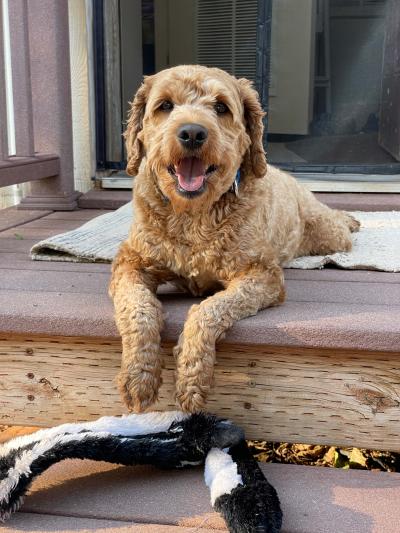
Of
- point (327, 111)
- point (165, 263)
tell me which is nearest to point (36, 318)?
point (165, 263)

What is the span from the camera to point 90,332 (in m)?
2.03

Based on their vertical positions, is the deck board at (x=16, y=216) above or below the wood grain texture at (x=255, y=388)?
above

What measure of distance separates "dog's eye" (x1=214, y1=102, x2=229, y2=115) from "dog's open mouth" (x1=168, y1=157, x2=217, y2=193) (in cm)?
24

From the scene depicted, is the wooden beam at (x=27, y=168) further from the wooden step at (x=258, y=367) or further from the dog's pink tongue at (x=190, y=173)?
the dog's pink tongue at (x=190, y=173)

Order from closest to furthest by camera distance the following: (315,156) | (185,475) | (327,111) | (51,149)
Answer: (185,475) < (51,149) < (315,156) < (327,111)

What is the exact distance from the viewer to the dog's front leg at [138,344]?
72.1 inches

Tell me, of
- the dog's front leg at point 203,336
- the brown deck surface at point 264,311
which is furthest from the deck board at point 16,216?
the dog's front leg at point 203,336

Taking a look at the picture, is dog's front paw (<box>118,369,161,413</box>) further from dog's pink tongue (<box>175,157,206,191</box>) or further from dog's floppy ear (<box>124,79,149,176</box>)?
dog's floppy ear (<box>124,79,149,176</box>)

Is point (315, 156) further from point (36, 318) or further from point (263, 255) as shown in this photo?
point (36, 318)

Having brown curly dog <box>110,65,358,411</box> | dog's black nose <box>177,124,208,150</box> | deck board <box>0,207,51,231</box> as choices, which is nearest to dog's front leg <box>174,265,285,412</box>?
brown curly dog <box>110,65,358,411</box>

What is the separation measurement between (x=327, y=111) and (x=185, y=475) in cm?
599

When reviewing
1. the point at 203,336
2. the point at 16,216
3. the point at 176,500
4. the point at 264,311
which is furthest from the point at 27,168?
the point at 176,500

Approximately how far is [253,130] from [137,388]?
115cm

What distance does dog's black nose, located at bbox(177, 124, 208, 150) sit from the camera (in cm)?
197
